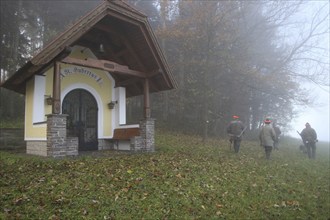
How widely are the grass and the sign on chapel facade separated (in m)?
2.09

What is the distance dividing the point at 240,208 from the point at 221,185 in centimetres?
145

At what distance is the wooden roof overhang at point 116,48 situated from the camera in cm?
1045

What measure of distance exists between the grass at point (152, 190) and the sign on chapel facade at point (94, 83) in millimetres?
2094

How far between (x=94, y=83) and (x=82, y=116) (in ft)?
5.45

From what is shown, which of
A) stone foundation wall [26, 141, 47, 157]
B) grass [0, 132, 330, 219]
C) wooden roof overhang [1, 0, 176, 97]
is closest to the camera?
grass [0, 132, 330, 219]

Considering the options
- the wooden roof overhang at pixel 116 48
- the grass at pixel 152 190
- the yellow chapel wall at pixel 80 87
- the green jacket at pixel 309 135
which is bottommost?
the grass at pixel 152 190

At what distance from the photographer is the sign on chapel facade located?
10.6 metres

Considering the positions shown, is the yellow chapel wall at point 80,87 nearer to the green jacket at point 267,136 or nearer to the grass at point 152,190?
the grass at point 152,190

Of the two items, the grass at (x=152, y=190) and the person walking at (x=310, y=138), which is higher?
the person walking at (x=310, y=138)

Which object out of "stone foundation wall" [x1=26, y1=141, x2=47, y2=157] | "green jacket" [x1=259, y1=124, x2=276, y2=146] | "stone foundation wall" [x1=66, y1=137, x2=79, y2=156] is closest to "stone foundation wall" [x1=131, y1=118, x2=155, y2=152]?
"stone foundation wall" [x1=66, y1=137, x2=79, y2=156]

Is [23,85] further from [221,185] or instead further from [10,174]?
[221,185]

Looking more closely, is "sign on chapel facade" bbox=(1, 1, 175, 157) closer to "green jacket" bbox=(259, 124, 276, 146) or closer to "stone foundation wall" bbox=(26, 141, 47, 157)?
"stone foundation wall" bbox=(26, 141, 47, 157)

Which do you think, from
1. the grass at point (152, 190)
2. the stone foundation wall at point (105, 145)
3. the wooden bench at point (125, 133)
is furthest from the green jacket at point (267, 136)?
the stone foundation wall at point (105, 145)

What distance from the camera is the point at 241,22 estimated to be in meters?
24.4
